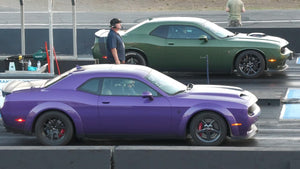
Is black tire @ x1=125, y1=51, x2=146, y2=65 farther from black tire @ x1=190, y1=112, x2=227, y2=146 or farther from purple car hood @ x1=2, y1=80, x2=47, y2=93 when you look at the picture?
black tire @ x1=190, y1=112, x2=227, y2=146

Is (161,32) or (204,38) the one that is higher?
(161,32)

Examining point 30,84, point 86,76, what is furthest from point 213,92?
point 30,84

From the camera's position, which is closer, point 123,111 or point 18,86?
point 123,111

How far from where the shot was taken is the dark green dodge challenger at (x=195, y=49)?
1892 centimetres

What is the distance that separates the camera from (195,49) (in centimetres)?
1900

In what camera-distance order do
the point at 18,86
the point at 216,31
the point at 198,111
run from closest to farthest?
the point at 198,111, the point at 18,86, the point at 216,31

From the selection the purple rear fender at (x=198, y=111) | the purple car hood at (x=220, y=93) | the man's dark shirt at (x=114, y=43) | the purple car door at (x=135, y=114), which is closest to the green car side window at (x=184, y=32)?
the man's dark shirt at (x=114, y=43)

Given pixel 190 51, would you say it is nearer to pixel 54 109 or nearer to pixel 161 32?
pixel 161 32

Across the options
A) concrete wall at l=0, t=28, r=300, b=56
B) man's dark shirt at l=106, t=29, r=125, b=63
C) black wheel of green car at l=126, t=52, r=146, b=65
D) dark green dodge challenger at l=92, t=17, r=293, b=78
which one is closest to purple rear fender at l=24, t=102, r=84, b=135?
man's dark shirt at l=106, t=29, r=125, b=63

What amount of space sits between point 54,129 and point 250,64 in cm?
808

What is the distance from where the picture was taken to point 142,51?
19266mm

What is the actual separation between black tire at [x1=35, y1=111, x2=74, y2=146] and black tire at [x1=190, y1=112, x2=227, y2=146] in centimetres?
188

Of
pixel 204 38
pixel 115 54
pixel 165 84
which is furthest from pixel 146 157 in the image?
pixel 204 38

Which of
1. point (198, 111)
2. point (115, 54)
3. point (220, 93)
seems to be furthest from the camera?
point (115, 54)
